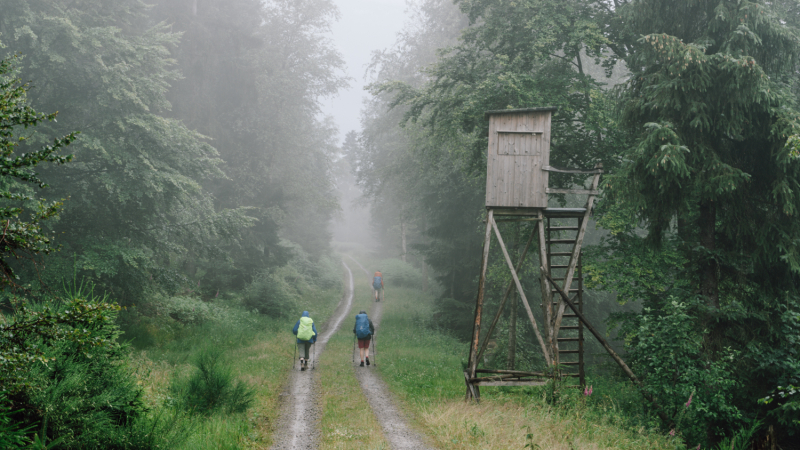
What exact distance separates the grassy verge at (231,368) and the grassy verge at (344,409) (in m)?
1.03

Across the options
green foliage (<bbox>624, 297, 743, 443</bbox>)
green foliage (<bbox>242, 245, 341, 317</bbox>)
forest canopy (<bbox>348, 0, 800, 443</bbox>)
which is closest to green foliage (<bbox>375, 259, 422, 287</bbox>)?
green foliage (<bbox>242, 245, 341, 317</bbox>)

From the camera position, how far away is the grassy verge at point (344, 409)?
720cm

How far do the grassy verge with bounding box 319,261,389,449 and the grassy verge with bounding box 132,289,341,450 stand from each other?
40.6 inches

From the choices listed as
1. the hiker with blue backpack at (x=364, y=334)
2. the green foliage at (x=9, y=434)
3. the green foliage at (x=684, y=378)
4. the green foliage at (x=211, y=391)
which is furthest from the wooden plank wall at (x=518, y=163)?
the green foliage at (x=9, y=434)

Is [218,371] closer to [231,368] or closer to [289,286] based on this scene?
[231,368]

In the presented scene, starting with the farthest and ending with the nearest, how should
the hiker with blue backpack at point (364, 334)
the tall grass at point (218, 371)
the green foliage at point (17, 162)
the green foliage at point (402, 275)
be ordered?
the green foliage at point (402, 275) → the hiker with blue backpack at point (364, 334) → the tall grass at point (218, 371) → the green foliage at point (17, 162)

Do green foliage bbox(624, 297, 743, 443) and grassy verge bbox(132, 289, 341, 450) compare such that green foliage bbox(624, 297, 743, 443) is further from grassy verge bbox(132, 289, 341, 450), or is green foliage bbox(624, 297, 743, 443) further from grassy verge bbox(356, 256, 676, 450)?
grassy verge bbox(132, 289, 341, 450)

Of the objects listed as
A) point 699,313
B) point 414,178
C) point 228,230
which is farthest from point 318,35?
point 699,313

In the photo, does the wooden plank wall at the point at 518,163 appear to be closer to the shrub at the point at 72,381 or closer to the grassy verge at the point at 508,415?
the grassy verge at the point at 508,415

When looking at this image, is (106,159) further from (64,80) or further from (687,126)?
(687,126)

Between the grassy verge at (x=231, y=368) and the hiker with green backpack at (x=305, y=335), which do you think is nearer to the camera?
the grassy verge at (x=231, y=368)

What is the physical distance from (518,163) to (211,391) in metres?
8.12

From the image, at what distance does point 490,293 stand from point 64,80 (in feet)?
56.2

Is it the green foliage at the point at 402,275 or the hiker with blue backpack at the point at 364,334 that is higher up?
the green foliage at the point at 402,275
